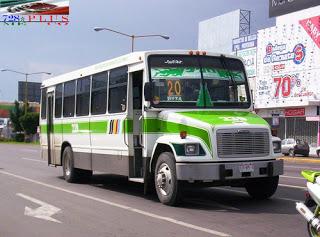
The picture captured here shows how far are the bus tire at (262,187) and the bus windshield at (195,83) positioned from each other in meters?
1.60

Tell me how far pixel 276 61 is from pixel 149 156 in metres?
38.5

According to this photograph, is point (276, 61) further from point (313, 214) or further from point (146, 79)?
point (313, 214)

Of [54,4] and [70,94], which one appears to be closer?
[70,94]

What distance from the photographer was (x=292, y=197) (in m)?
11.9

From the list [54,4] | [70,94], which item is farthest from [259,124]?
[54,4]

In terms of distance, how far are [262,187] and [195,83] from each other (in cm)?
250

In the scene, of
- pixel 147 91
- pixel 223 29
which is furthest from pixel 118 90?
pixel 223 29

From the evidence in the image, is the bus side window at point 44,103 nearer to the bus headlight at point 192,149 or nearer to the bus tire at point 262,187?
the bus tire at point 262,187

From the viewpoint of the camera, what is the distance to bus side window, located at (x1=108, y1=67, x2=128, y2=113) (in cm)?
1235

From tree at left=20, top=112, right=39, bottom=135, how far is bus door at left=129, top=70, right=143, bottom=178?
2672 inches

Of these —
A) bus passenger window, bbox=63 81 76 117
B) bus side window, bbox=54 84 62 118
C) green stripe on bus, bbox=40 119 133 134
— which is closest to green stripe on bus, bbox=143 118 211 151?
green stripe on bus, bbox=40 119 133 134

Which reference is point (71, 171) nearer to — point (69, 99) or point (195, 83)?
point (69, 99)

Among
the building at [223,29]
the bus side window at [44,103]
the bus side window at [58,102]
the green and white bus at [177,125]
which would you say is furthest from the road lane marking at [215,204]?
the building at [223,29]

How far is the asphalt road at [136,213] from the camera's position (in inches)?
331
